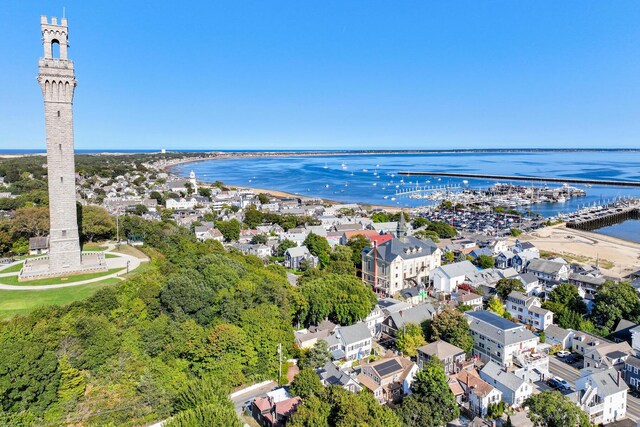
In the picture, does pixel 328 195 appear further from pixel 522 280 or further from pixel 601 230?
pixel 522 280

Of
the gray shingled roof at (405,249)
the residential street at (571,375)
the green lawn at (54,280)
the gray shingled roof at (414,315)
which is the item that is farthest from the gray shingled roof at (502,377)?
the green lawn at (54,280)

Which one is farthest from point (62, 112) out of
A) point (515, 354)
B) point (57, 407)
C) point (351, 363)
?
point (515, 354)

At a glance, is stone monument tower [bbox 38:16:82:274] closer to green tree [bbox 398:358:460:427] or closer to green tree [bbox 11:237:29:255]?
green tree [bbox 11:237:29:255]

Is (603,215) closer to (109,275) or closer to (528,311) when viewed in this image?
(528,311)

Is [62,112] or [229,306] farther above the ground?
[62,112]

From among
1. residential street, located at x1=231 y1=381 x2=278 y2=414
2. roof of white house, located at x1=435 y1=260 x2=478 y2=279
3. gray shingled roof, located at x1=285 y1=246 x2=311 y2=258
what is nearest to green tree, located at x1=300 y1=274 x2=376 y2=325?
residential street, located at x1=231 y1=381 x2=278 y2=414

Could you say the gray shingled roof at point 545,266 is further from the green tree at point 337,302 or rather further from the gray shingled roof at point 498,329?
the green tree at point 337,302

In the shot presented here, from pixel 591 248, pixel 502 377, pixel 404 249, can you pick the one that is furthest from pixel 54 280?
pixel 591 248
